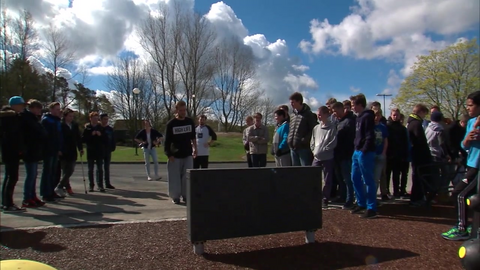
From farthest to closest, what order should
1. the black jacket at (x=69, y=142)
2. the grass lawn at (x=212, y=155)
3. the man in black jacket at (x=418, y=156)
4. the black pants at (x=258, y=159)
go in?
the grass lawn at (x=212, y=155) < the black pants at (x=258, y=159) < the black jacket at (x=69, y=142) < the man in black jacket at (x=418, y=156)

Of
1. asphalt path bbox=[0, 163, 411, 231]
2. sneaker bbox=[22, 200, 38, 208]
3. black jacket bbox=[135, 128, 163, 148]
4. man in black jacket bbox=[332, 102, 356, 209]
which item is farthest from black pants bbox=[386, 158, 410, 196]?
sneaker bbox=[22, 200, 38, 208]

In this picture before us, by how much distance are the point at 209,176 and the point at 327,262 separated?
5.38 feet

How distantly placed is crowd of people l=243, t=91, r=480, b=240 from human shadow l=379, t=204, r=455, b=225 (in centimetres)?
22

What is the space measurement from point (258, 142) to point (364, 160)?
329 cm

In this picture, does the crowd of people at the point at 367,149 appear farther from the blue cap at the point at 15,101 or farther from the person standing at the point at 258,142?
the blue cap at the point at 15,101

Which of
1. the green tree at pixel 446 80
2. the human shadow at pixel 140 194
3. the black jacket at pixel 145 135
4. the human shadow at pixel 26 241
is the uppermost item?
the green tree at pixel 446 80

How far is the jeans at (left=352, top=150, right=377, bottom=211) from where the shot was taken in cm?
580

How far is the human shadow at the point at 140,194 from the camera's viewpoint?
26.8 ft

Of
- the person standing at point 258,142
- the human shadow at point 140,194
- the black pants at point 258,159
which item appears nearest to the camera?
the human shadow at point 140,194

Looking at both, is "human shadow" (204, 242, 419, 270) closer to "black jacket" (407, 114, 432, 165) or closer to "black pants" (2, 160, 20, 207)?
"black jacket" (407, 114, 432, 165)

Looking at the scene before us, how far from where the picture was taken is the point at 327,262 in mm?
3998

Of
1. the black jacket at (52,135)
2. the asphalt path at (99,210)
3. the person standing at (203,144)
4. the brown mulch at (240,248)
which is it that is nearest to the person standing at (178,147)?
the asphalt path at (99,210)

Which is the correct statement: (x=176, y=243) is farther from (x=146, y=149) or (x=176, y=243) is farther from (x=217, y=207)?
(x=146, y=149)

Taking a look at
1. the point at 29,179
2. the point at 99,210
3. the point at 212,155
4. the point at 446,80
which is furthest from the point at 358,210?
the point at 446,80
